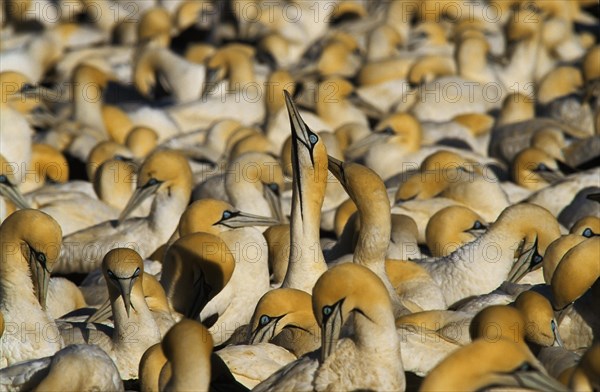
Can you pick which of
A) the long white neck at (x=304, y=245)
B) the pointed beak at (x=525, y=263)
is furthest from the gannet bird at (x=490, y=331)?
the pointed beak at (x=525, y=263)

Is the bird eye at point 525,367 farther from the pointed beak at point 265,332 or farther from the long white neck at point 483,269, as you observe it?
the long white neck at point 483,269

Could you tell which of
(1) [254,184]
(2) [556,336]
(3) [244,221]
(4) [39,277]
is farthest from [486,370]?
(1) [254,184]

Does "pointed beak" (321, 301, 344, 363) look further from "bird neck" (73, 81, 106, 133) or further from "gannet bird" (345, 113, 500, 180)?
"bird neck" (73, 81, 106, 133)

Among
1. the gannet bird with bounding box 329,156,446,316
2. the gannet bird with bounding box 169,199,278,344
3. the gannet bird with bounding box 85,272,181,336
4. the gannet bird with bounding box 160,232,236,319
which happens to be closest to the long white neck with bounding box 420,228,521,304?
the gannet bird with bounding box 329,156,446,316

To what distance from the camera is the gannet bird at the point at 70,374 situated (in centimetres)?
755

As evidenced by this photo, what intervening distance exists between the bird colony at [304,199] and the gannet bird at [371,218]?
0.02 metres

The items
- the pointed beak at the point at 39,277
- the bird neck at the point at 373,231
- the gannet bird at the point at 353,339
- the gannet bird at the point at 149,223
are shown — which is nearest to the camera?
the gannet bird at the point at 353,339

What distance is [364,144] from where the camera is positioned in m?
15.4

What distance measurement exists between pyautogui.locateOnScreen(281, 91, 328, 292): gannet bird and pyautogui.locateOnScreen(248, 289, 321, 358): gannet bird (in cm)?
79

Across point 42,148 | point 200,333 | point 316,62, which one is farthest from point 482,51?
point 200,333

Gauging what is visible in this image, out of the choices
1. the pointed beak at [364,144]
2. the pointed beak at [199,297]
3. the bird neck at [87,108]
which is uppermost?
the pointed beak at [199,297]

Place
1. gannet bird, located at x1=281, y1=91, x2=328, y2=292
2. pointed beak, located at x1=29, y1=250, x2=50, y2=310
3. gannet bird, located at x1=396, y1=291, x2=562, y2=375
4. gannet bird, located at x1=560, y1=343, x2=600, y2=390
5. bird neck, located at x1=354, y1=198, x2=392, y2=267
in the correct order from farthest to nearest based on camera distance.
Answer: bird neck, located at x1=354, y1=198, x2=392, y2=267 < gannet bird, located at x1=281, y1=91, x2=328, y2=292 < pointed beak, located at x1=29, y1=250, x2=50, y2=310 < gannet bird, located at x1=396, y1=291, x2=562, y2=375 < gannet bird, located at x1=560, y1=343, x2=600, y2=390

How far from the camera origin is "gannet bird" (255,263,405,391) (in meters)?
7.40

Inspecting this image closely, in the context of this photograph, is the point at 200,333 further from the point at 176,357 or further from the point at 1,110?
the point at 1,110
